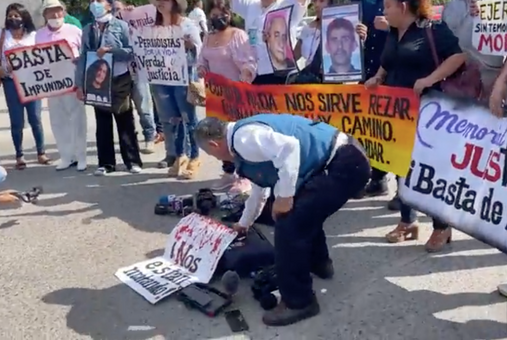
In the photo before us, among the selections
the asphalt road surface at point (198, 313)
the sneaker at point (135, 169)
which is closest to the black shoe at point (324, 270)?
the asphalt road surface at point (198, 313)

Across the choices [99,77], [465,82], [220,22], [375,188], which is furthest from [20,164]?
[465,82]

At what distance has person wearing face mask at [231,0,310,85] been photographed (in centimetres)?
643

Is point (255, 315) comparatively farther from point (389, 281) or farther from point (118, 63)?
point (118, 63)

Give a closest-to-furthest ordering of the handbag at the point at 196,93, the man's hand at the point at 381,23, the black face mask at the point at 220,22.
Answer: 1. the man's hand at the point at 381,23
2. the black face mask at the point at 220,22
3. the handbag at the point at 196,93

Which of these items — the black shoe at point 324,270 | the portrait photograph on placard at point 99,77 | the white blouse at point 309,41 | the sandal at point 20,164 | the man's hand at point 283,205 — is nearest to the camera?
the man's hand at point 283,205

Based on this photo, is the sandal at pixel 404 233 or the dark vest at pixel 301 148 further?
the sandal at pixel 404 233

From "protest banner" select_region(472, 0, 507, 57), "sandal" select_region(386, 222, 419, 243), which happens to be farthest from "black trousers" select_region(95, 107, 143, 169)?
"protest banner" select_region(472, 0, 507, 57)

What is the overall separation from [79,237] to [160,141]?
345 cm

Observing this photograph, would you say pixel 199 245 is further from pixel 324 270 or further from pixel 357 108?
pixel 357 108

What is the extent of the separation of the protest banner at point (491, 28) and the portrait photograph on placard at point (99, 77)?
13.0ft

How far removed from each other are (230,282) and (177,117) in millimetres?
3322

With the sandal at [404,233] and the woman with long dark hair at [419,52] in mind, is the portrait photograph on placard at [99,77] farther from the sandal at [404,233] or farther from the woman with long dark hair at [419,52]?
the sandal at [404,233]

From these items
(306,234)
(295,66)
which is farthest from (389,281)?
(295,66)

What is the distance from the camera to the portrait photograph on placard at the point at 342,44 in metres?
5.65
